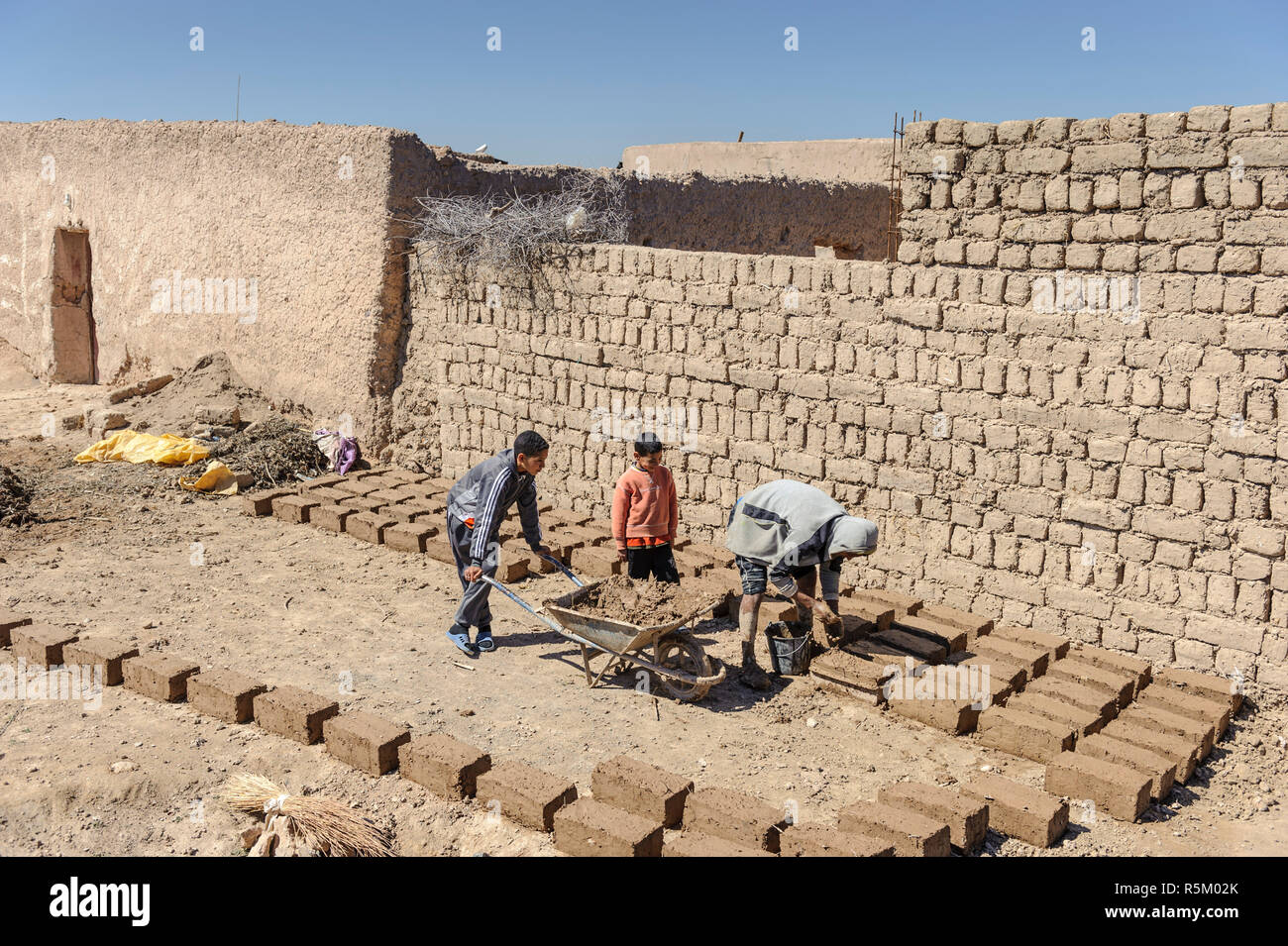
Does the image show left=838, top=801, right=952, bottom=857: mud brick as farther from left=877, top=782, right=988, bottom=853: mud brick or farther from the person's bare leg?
the person's bare leg

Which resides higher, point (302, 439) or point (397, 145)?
point (397, 145)

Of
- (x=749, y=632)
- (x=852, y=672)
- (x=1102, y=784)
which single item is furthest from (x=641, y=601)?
Result: (x=1102, y=784)

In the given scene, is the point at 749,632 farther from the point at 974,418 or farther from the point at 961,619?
the point at 974,418

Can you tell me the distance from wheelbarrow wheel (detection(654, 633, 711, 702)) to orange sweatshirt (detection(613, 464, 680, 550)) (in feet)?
2.94

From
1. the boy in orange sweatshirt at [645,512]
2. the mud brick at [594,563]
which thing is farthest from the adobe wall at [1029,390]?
the boy in orange sweatshirt at [645,512]

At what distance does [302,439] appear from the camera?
10.9m

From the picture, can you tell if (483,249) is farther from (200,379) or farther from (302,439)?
(200,379)

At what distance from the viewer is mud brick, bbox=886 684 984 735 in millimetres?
5785

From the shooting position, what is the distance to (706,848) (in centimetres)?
433

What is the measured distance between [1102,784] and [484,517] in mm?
3746

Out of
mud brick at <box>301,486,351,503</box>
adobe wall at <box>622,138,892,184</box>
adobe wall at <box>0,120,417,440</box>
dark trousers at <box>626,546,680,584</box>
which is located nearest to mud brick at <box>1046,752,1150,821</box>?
dark trousers at <box>626,546,680,584</box>

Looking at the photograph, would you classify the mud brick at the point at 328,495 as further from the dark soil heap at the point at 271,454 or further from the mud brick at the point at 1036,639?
the mud brick at the point at 1036,639
